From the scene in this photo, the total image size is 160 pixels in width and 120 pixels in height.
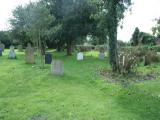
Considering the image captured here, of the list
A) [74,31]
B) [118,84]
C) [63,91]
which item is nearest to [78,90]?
[63,91]

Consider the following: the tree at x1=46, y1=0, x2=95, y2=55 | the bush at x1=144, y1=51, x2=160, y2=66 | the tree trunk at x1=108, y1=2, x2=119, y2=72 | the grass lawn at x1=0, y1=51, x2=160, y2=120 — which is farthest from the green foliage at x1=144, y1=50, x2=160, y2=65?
the tree at x1=46, y1=0, x2=95, y2=55

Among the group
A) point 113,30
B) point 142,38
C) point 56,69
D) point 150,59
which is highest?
point 142,38

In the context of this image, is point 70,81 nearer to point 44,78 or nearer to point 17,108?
point 44,78

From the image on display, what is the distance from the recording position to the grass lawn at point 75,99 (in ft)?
28.9

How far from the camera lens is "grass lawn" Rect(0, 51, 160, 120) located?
8.81 metres

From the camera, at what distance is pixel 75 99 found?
10625 millimetres

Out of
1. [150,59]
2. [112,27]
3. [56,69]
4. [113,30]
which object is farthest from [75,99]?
[150,59]

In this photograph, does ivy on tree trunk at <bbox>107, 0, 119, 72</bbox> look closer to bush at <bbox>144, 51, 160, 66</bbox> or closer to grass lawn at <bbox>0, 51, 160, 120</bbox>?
grass lawn at <bbox>0, 51, 160, 120</bbox>

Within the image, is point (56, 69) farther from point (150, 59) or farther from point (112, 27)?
point (150, 59)

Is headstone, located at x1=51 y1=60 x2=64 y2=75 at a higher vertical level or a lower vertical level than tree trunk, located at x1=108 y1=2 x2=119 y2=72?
lower

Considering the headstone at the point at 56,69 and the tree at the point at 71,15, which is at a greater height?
the tree at the point at 71,15

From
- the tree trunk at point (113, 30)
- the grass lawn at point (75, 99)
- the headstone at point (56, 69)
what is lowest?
the grass lawn at point (75, 99)

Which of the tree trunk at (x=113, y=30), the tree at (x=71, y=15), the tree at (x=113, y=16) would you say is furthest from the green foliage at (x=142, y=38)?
the tree trunk at (x=113, y=30)

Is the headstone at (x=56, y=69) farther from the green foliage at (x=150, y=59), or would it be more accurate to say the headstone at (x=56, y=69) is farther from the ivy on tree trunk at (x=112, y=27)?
the green foliage at (x=150, y=59)
